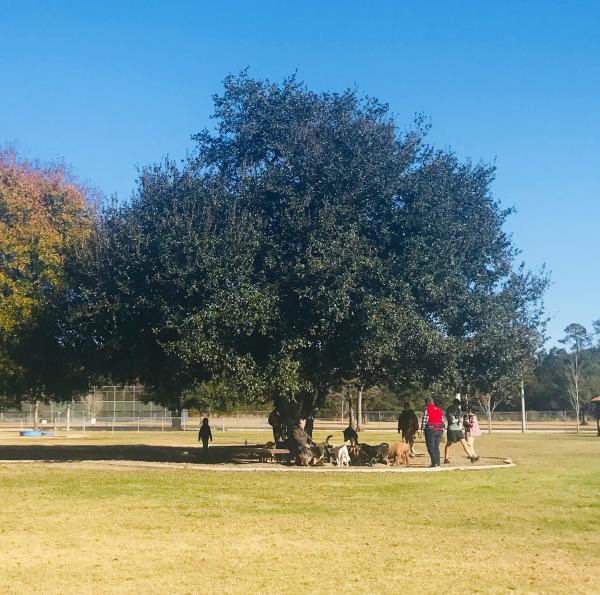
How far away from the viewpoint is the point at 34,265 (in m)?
26.2

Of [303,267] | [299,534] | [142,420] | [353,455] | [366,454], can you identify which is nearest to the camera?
[299,534]

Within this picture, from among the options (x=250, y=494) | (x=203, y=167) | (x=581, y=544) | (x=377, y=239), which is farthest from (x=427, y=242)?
(x=581, y=544)

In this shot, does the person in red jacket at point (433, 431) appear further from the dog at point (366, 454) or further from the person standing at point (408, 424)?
the person standing at point (408, 424)

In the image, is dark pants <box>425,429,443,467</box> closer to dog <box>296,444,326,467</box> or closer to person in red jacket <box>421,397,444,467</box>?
person in red jacket <box>421,397,444,467</box>

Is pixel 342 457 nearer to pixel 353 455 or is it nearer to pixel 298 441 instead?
pixel 353 455

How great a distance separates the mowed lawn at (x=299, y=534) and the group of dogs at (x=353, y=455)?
3.21 m

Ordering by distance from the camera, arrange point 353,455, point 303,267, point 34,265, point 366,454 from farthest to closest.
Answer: point 34,265, point 353,455, point 366,454, point 303,267

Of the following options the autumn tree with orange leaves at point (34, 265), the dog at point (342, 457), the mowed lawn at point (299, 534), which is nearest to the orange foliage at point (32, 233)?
the autumn tree with orange leaves at point (34, 265)

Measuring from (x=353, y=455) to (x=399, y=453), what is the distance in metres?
1.99

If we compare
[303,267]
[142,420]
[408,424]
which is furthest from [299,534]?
[142,420]

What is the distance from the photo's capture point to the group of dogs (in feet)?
73.0

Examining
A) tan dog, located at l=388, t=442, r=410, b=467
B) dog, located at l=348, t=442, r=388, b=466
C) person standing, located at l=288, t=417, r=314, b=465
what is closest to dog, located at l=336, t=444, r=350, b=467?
dog, located at l=348, t=442, r=388, b=466

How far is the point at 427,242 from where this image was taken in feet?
74.4

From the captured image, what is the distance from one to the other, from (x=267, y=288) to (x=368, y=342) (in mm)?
3085
